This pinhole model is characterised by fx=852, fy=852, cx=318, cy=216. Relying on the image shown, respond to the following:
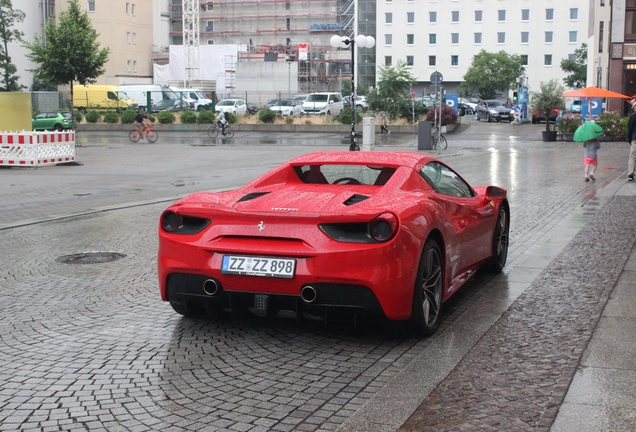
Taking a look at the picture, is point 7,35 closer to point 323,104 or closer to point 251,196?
point 323,104

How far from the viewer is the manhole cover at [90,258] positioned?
8.97m

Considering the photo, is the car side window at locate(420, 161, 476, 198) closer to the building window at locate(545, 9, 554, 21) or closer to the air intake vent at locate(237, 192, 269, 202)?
the air intake vent at locate(237, 192, 269, 202)

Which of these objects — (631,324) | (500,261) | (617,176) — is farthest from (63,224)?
(617,176)

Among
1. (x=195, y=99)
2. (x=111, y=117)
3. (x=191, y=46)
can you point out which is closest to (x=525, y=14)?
(x=191, y=46)

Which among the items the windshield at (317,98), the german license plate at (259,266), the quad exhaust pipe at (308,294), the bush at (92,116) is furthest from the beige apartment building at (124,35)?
the quad exhaust pipe at (308,294)

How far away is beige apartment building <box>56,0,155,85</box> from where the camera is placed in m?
90.6

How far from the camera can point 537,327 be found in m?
6.11

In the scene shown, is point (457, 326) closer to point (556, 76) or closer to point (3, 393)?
point (3, 393)

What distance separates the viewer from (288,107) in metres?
60.6

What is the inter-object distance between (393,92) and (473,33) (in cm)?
6943

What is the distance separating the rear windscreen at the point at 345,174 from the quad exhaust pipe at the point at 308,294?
1385 millimetres

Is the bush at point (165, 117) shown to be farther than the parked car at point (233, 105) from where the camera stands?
No

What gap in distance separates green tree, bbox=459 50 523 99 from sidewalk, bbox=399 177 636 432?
300 ft

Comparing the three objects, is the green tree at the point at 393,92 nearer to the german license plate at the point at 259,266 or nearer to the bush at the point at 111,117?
the bush at the point at 111,117
